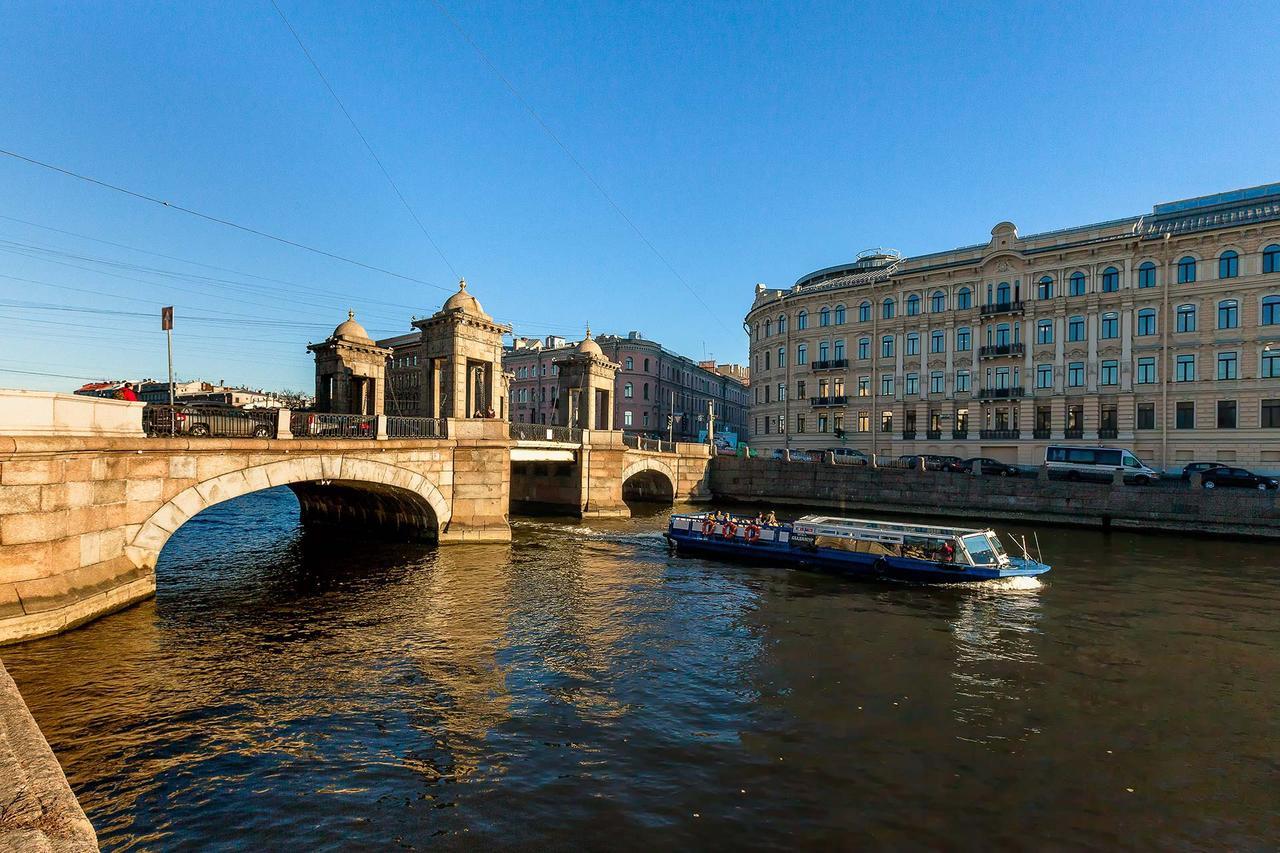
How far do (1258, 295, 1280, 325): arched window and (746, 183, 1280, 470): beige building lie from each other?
0.25 feet

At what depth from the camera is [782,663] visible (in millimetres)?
14320

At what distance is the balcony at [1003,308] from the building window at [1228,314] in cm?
1189

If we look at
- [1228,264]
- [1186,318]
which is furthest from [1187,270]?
[1186,318]

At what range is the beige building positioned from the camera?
41.9 meters

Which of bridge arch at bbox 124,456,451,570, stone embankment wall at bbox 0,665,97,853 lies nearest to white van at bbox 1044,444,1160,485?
bridge arch at bbox 124,456,451,570

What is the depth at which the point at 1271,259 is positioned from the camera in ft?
135

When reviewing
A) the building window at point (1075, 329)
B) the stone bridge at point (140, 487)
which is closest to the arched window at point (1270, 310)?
the building window at point (1075, 329)

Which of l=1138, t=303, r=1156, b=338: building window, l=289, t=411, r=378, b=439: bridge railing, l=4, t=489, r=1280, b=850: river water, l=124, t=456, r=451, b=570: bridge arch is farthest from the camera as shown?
l=1138, t=303, r=1156, b=338: building window

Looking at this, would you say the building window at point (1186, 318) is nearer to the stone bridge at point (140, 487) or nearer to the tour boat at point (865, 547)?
the tour boat at point (865, 547)

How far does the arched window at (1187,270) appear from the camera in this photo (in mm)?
43719

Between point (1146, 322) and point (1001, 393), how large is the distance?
10455 mm

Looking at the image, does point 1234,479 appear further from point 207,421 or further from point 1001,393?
point 207,421

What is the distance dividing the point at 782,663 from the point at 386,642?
9784mm

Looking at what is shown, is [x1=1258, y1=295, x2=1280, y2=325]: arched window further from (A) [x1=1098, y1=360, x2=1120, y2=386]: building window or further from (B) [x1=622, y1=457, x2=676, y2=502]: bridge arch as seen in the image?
(B) [x1=622, y1=457, x2=676, y2=502]: bridge arch
